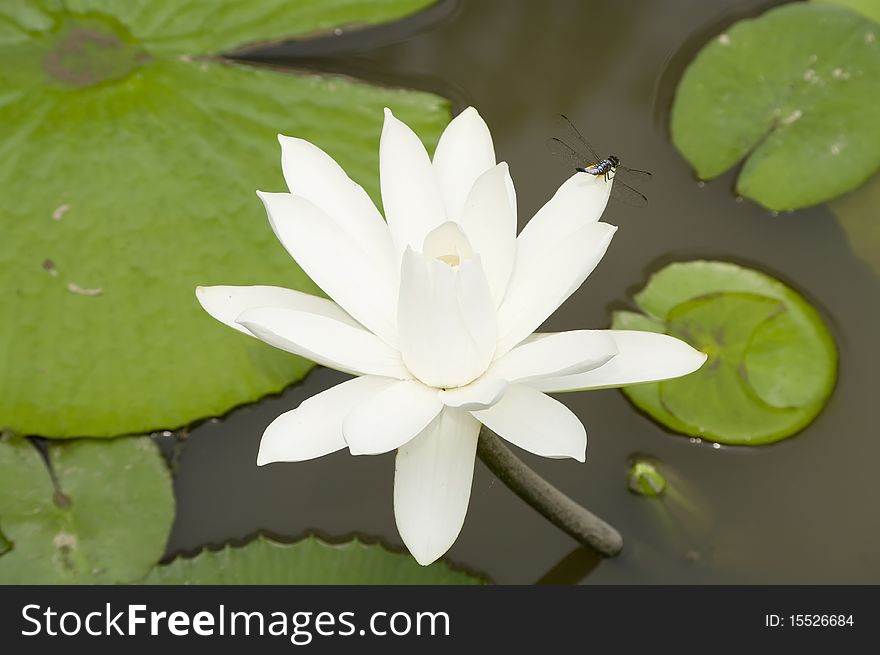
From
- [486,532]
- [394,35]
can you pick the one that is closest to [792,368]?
[486,532]

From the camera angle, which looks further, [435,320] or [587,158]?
[587,158]

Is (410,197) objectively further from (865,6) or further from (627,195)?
(865,6)

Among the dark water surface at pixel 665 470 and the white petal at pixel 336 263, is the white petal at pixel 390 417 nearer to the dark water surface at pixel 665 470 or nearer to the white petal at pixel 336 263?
the white petal at pixel 336 263

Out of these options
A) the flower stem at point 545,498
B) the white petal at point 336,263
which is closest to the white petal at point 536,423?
the flower stem at point 545,498

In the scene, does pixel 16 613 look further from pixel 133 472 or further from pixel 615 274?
pixel 615 274

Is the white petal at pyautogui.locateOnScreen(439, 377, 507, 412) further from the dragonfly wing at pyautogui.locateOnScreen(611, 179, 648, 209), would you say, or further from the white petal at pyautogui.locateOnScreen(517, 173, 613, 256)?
the dragonfly wing at pyautogui.locateOnScreen(611, 179, 648, 209)

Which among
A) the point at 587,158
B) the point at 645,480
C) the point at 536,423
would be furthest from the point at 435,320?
the point at 587,158
